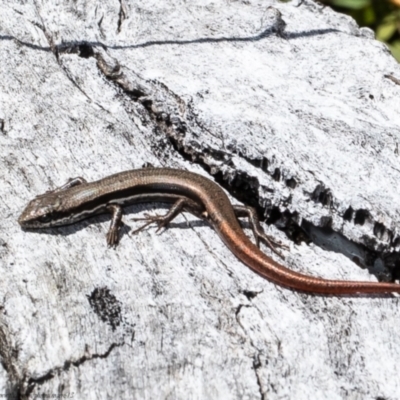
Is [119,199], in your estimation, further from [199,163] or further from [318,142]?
[318,142]

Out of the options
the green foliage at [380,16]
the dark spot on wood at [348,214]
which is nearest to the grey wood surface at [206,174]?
the dark spot on wood at [348,214]

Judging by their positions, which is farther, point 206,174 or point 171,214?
point 206,174

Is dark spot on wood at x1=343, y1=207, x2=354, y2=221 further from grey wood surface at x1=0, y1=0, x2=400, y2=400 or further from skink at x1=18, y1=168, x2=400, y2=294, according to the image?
skink at x1=18, y1=168, x2=400, y2=294

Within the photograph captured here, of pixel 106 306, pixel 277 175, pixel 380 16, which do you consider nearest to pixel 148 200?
pixel 277 175

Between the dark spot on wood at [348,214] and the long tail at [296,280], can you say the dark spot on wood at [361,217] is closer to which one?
the dark spot on wood at [348,214]

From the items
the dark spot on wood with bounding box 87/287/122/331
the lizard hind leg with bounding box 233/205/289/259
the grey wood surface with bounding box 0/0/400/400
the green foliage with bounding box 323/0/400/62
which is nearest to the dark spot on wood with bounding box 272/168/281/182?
the grey wood surface with bounding box 0/0/400/400

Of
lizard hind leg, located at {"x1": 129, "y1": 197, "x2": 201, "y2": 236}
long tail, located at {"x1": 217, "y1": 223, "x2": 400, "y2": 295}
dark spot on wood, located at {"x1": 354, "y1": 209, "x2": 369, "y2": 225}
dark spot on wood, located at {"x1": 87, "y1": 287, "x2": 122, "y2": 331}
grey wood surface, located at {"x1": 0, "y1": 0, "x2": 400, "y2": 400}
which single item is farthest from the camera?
lizard hind leg, located at {"x1": 129, "y1": 197, "x2": 201, "y2": 236}

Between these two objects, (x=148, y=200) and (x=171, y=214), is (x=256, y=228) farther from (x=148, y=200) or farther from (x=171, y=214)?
(x=148, y=200)
